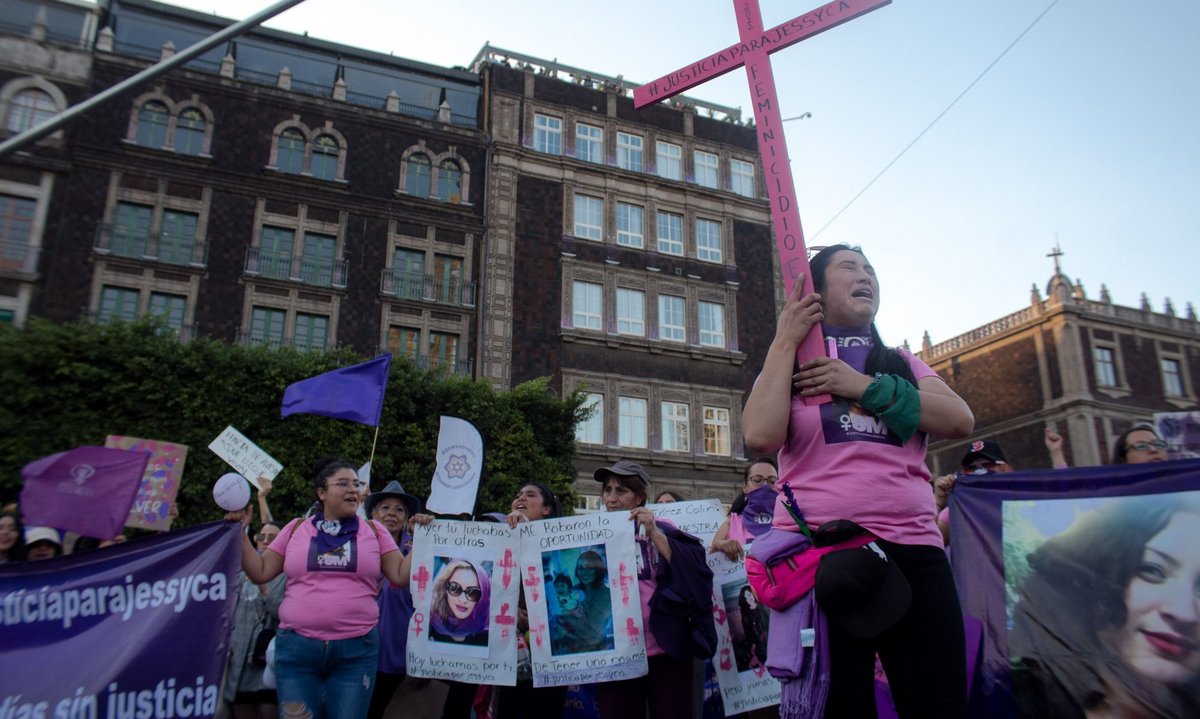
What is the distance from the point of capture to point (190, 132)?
27.9m

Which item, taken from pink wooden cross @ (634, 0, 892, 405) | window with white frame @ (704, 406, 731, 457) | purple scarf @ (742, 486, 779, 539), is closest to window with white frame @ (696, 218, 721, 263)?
window with white frame @ (704, 406, 731, 457)

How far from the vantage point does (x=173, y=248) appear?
2681 centimetres

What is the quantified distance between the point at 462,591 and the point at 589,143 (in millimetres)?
28545

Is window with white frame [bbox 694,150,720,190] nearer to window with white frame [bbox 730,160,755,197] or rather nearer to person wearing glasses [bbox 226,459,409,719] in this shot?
window with white frame [bbox 730,160,755,197]

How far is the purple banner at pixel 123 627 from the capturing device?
517 centimetres

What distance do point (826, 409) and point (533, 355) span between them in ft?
88.9

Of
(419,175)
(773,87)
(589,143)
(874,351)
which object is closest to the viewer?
(874,351)

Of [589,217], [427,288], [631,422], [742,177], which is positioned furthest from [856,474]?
[742,177]

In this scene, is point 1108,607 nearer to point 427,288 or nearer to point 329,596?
point 329,596

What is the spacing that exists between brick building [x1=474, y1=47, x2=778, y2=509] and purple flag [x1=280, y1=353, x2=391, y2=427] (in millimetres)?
19106

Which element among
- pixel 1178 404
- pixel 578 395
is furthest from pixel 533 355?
pixel 1178 404

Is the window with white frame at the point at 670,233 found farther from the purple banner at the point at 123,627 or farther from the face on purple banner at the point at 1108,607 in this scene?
the face on purple banner at the point at 1108,607

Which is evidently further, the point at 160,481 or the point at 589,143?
the point at 589,143

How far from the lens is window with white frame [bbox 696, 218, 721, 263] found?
1340 inches
